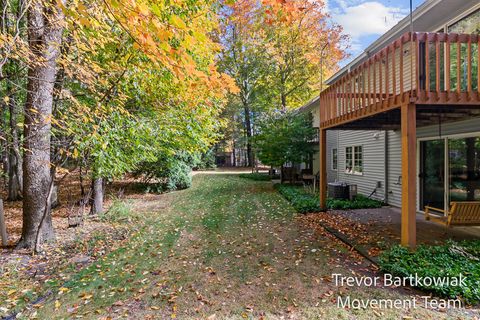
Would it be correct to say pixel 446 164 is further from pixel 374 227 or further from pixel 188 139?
pixel 188 139

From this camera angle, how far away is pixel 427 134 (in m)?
7.07

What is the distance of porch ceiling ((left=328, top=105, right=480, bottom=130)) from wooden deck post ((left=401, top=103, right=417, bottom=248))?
683mm

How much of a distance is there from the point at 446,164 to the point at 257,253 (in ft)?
17.2

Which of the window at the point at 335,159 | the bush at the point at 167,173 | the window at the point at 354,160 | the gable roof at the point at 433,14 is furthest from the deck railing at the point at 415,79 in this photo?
the bush at the point at 167,173

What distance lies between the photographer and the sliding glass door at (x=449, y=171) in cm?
588

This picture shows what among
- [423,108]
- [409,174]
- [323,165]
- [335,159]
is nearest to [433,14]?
[423,108]

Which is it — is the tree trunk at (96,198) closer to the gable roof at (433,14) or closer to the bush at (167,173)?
the bush at (167,173)

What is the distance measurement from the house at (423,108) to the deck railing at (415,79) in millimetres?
13

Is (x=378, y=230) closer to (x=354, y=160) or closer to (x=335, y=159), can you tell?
(x=354, y=160)

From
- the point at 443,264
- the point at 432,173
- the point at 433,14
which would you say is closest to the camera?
the point at 443,264

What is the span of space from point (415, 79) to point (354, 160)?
745cm

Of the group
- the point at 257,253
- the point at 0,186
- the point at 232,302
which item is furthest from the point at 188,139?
the point at 0,186

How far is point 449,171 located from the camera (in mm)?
6426

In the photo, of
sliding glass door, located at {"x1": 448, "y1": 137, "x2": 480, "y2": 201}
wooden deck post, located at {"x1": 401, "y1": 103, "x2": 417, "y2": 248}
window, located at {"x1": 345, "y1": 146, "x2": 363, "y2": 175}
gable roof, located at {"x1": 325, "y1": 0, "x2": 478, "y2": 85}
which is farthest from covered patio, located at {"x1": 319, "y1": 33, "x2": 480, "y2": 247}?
window, located at {"x1": 345, "y1": 146, "x2": 363, "y2": 175}
